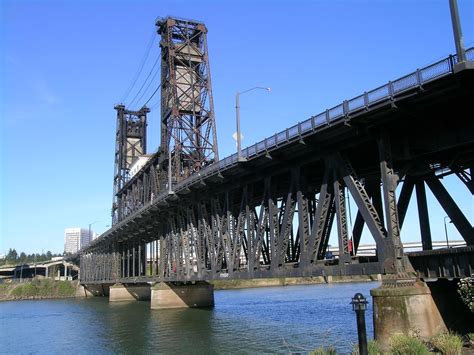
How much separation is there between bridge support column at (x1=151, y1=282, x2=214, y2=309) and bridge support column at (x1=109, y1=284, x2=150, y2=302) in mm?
32096

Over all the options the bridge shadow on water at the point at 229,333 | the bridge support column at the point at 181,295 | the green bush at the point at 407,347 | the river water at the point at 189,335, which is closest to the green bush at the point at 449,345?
the green bush at the point at 407,347

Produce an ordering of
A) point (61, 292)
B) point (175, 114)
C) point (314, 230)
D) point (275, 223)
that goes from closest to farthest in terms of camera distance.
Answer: point (314, 230)
point (275, 223)
point (175, 114)
point (61, 292)

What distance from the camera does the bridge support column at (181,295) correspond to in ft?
206

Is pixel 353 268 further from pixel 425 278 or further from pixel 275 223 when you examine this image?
pixel 275 223

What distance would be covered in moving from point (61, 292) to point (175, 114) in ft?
260

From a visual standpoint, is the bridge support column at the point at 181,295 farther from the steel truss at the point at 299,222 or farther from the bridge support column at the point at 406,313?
the bridge support column at the point at 406,313

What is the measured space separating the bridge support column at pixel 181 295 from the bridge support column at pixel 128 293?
105 feet

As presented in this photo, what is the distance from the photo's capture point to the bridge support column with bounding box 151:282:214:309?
62.8 metres

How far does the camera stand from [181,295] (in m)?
64.0

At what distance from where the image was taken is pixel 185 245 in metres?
56.4

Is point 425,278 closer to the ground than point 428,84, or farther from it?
closer to the ground

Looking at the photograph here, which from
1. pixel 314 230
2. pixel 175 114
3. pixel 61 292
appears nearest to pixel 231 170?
pixel 314 230

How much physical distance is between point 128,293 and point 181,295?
35.4m

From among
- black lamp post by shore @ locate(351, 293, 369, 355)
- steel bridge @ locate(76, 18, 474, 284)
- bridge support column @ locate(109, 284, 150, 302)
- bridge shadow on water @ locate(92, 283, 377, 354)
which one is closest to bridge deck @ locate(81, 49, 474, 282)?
steel bridge @ locate(76, 18, 474, 284)
